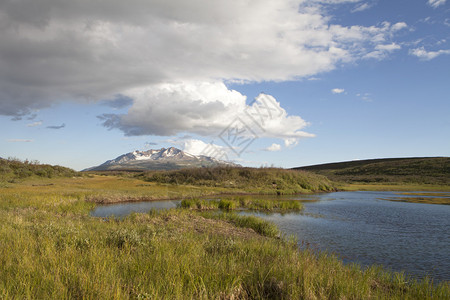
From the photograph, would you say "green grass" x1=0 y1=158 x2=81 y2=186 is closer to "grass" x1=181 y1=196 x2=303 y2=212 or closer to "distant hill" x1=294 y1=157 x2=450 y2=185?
"grass" x1=181 y1=196 x2=303 y2=212

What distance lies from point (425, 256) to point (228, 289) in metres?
11.5

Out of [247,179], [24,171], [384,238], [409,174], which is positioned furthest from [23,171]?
[409,174]

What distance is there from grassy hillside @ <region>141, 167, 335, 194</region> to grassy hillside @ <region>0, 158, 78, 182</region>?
18.6 m

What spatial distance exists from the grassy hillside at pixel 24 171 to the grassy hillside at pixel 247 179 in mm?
18567

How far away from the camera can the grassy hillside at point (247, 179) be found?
5400 centimetres

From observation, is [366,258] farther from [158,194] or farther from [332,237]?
[158,194]

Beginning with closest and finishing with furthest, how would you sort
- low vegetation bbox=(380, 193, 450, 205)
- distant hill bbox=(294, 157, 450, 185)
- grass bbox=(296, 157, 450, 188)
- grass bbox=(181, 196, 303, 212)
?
grass bbox=(181, 196, 303, 212) → low vegetation bbox=(380, 193, 450, 205) → grass bbox=(296, 157, 450, 188) → distant hill bbox=(294, 157, 450, 185)

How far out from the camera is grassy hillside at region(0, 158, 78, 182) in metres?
46.1

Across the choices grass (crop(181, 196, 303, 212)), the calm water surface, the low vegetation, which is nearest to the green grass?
→ grass (crop(181, 196, 303, 212))

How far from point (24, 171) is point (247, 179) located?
4096 centimetres

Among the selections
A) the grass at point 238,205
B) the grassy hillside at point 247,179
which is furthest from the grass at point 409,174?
the grass at point 238,205

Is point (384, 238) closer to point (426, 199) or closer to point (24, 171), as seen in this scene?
point (426, 199)

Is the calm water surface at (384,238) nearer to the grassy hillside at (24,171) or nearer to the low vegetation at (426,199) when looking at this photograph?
the low vegetation at (426,199)

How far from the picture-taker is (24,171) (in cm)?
4947
